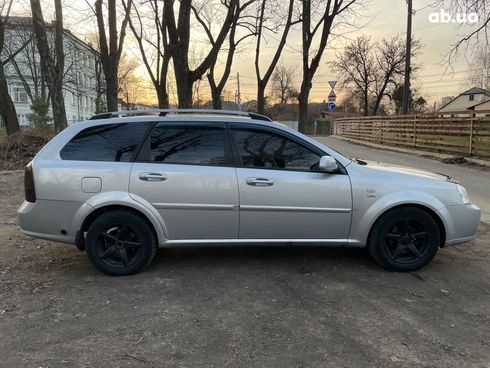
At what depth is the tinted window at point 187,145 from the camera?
4668mm

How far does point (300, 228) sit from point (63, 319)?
2.37 metres

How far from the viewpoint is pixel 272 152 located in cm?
475

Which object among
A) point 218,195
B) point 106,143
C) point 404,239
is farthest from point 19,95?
point 404,239

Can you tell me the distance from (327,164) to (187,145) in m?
1.46

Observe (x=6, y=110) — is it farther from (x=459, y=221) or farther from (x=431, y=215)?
(x=459, y=221)

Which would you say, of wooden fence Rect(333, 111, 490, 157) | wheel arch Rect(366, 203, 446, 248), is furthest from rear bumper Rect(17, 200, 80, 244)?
wooden fence Rect(333, 111, 490, 157)

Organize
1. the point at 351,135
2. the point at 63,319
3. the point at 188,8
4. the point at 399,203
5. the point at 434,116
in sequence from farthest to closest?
the point at 351,135 < the point at 434,116 < the point at 188,8 < the point at 399,203 < the point at 63,319

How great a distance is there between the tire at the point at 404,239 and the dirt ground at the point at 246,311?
0.15 metres

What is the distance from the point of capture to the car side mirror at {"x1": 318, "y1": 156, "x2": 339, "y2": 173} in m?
4.52

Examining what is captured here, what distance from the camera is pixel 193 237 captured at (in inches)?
183

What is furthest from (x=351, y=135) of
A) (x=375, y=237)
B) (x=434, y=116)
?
(x=375, y=237)

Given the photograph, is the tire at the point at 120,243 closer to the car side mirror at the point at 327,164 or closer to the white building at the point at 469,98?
the car side mirror at the point at 327,164

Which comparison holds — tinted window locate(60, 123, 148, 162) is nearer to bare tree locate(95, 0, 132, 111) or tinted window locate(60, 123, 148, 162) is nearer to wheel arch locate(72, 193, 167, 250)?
wheel arch locate(72, 193, 167, 250)

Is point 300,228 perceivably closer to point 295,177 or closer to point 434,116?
point 295,177
